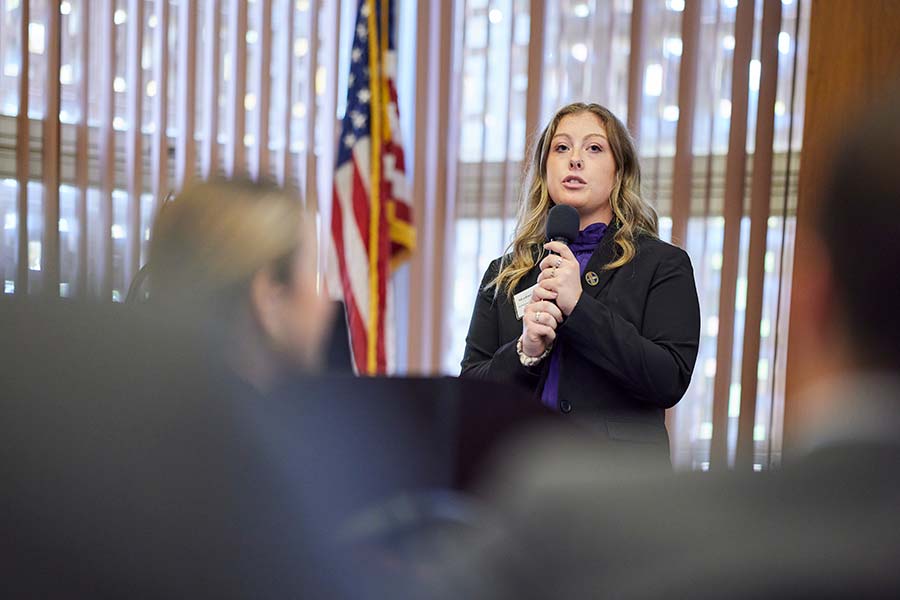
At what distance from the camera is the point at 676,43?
400 cm

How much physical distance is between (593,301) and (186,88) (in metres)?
3.12

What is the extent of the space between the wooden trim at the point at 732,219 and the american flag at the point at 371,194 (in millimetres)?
1405

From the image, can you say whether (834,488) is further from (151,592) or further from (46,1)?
(46,1)

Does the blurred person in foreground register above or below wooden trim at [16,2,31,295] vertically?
below

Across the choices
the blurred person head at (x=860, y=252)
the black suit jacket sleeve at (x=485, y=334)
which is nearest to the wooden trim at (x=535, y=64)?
the black suit jacket sleeve at (x=485, y=334)

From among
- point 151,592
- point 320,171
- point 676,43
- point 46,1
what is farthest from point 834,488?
point 46,1

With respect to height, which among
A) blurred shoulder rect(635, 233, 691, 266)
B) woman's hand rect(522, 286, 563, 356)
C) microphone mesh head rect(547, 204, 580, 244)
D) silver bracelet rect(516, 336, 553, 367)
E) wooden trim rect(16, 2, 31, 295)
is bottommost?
silver bracelet rect(516, 336, 553, 367)

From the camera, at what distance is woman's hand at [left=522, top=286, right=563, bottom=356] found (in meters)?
1.95

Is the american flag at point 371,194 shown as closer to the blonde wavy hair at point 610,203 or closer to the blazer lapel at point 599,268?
the blonde wavy hair at point 610,203

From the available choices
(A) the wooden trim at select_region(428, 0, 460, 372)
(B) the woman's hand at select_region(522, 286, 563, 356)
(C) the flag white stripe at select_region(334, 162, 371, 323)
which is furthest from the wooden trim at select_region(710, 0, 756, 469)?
(B) the woman's hand at select_region(522, 286, 563, 356)

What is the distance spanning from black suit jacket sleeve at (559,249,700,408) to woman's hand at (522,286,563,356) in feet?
0.11

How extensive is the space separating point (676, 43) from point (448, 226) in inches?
50.4

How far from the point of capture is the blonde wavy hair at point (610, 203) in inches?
85.7

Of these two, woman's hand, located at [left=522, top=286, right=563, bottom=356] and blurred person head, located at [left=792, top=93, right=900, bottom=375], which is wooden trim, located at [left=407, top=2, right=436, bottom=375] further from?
blurred person head, located at [left=792, top=93, right=900, bottom=375]
